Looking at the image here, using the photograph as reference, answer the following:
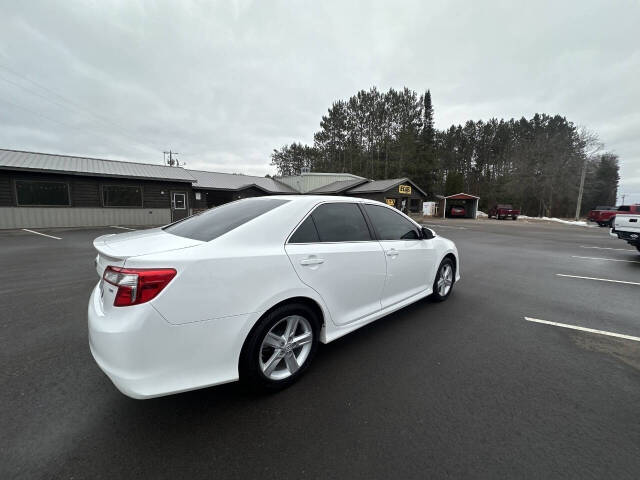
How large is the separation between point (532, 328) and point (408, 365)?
6.89 feet

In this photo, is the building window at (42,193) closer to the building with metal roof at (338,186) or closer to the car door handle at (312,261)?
the car door handle at (312,261)

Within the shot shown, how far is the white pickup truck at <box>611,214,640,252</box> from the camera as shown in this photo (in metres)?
8.73

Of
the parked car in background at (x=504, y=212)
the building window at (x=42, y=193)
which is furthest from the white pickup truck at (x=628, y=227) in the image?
the parked car in background at (x=504, y=212)

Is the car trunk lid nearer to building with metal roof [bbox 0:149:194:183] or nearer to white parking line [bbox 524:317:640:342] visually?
white parking line [bbox 524:317:640:342]

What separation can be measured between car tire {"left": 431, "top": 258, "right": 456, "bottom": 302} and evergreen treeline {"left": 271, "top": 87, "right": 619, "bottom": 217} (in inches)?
1619

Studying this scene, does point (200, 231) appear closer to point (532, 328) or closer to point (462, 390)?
point (462, 390)

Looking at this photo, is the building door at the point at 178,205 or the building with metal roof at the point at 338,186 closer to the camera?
the building door at the point at 178,205

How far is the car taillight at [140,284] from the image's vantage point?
1.68 meters

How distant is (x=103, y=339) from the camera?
68.3 inches

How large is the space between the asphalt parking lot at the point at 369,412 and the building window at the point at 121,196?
16693mm

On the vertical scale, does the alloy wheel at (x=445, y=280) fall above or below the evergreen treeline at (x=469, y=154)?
below

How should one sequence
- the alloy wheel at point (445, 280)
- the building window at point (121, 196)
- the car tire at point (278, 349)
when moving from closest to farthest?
the car tire at point (278, 349) < the alloy wheel at point (445, 280) < the building window at point (121, 196)

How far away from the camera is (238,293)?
1.95 m

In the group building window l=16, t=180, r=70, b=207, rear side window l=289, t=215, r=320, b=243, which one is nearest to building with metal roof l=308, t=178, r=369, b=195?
building window l=16, t=180, r=70, b=207
